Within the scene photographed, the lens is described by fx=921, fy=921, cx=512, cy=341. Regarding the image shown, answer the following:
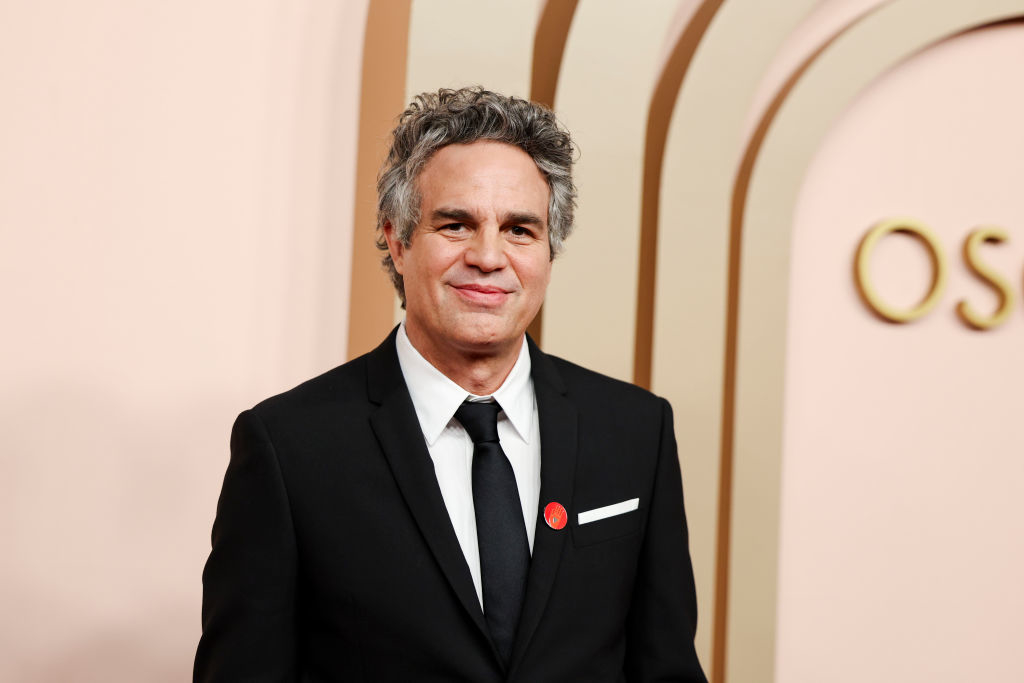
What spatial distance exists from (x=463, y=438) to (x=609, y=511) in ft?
0.84

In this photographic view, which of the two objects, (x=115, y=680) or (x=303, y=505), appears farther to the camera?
(x=115, y=680)

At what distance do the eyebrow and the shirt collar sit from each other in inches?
8.2

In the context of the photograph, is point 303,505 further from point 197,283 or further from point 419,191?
point 197,283

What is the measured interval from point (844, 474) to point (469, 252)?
1518mm

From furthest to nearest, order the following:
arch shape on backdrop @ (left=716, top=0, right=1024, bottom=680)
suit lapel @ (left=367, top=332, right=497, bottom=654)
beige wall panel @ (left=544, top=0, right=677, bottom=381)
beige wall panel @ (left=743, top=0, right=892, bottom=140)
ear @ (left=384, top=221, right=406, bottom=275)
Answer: beige wall panel @ (left=743, top=0, right=892, bottom=140)
arch shape on backdrop @ (left=716, top=0, right=1024, bottom=680)
beige wall panel @ (left=544, top=0, right=677, bottom=381)
ear @ (left=384, top=221, right=406, bottom=275)
suit lapel @ (left=367, top=332, right=497, bottom=654)

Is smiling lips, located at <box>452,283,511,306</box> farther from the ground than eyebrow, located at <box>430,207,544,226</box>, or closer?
closer

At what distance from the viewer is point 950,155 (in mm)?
2543

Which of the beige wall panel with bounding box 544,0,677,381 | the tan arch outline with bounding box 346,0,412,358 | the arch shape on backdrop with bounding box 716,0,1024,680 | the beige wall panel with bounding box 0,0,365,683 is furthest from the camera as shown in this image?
the arch shape on backdrop with bounding box 716,0,1024,680

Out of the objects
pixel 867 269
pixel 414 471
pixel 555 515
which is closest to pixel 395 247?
pixel 414 471

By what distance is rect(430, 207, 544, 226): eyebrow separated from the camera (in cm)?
141

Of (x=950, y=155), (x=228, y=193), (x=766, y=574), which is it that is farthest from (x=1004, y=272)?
(x=228, y=193)

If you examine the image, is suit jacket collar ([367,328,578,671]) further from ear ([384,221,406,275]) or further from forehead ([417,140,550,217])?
forehead ([417,140,550,217])

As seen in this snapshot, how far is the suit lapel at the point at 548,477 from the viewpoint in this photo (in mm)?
1295

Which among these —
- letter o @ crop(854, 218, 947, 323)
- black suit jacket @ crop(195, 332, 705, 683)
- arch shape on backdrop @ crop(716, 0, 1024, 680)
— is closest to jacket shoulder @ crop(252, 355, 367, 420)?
black suit jacket @ crop(195, 332, 705, 683)
